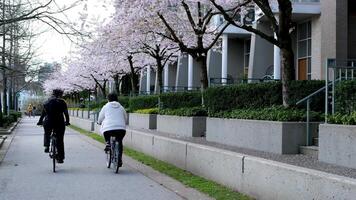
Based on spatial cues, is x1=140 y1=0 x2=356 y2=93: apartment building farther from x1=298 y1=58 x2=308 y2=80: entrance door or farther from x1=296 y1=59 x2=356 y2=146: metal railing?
x1=296 y1=59 x2=356 y2=146: metal railing

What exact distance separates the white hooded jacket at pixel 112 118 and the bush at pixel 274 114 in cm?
261

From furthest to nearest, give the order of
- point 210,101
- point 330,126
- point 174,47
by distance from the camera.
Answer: point 174,47 < point 210,101 < point 330,126

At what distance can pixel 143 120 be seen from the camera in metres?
24.5

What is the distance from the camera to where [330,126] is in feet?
30.6

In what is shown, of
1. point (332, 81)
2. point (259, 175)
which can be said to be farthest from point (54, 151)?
point (332, 81)

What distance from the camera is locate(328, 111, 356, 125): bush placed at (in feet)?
29.5

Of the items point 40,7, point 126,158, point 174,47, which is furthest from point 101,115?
point 174,47

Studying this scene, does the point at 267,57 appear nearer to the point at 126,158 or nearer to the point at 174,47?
the point at 174,47

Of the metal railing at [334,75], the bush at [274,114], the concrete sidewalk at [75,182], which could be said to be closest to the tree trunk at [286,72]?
the bush at [274,114]

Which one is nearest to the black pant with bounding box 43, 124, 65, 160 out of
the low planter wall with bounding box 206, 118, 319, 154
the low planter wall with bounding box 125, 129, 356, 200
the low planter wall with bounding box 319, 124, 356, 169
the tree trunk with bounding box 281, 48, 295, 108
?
the low planter wall with bounding box 125, 129, 356, 200

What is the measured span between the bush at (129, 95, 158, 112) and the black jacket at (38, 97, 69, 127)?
12203 millimetres

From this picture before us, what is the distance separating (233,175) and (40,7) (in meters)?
8.82

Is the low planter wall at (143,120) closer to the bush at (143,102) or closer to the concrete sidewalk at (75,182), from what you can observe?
the bush at (143,102)

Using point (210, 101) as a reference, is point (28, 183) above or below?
below
